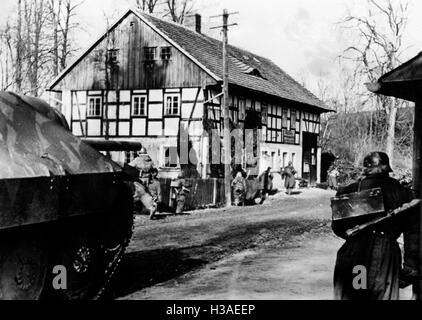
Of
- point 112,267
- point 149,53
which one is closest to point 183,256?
point 112,267

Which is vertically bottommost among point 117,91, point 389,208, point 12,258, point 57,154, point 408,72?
point 12,258

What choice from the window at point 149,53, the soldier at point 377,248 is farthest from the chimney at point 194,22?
the soldier at point 377,248

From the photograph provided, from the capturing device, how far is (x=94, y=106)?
97.2ft

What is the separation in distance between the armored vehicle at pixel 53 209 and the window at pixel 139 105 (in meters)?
19.8

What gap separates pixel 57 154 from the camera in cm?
723

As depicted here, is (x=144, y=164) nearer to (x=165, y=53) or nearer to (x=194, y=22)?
(x=165, y=53)

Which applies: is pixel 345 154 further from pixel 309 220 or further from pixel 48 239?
pixel 48 239

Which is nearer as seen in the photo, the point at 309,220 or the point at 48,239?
the point at 48,239

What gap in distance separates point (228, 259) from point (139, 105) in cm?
1897

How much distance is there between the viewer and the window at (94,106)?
96.7ft

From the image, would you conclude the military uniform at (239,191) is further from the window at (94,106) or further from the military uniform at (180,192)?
the window at (94,106)

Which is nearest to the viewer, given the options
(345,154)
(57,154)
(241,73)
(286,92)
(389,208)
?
(389,208)
